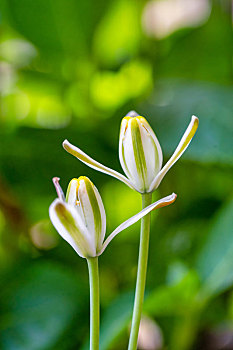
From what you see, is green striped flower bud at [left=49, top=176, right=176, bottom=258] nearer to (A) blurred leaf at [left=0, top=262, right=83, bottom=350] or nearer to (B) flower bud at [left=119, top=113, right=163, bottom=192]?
(B) flower bud at [left=119, top=113, right=163, bottom=192]

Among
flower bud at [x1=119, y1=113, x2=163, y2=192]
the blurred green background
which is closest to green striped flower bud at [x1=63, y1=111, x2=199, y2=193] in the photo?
flower bud at [x1=119, y1=113, x2=163, y2=192]

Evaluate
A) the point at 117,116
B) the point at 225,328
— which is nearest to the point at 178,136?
the point at 117,116

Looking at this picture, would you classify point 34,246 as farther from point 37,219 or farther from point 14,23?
point 14,23

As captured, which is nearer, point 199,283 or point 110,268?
point 199,283

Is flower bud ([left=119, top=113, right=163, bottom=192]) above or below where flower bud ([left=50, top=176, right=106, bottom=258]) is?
above

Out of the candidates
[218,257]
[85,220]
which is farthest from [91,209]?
[218,257]

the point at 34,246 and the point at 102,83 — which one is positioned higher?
the point at 102,83
